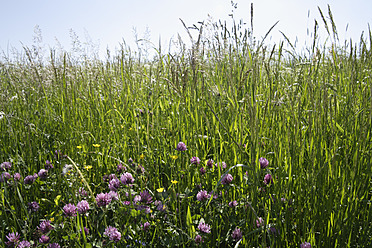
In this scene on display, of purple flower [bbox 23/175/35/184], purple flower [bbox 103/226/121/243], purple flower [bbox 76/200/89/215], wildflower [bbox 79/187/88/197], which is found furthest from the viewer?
purple flower [bbox 23/175/35/184]

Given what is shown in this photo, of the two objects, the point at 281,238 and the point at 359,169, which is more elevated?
the point at 359,169

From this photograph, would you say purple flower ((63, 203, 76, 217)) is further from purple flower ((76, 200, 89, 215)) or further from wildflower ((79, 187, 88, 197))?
wildflower ((79, 187, 88, 197))

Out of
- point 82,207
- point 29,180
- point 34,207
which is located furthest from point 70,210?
point 29,180

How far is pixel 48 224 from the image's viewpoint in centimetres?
126

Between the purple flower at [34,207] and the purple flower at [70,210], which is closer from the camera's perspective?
the purple flower at [70,210]

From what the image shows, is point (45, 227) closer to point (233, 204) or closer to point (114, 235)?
point (114, 235)

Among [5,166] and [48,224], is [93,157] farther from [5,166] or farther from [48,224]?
[48,224]

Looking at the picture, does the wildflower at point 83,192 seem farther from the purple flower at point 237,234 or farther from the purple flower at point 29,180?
the purple flower at point 237,234

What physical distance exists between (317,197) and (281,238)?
22cm

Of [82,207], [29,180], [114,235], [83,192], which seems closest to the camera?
[114,235]

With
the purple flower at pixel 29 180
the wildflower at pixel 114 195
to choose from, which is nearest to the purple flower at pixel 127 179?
the wildflower at pixel 114 195

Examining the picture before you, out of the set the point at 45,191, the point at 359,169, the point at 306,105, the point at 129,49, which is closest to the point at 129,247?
the point at 45,191

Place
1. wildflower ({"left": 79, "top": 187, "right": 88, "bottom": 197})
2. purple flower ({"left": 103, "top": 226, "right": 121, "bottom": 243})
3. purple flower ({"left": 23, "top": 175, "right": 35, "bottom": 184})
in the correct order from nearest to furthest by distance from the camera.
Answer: purple flower ({"left": 103, "top": 226, "right": 121, "bottom": 243})
wildflower ({"left": 79, "top": 187, "right": 88, "bottom": 197})
purple flower ({"left": 23, "top": 175, "right": 35, "bottom": 184})

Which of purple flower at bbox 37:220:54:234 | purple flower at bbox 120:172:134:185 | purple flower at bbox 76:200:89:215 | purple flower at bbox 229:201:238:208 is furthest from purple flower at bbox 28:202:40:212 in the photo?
purple flower at bbox 229:201:238:208
